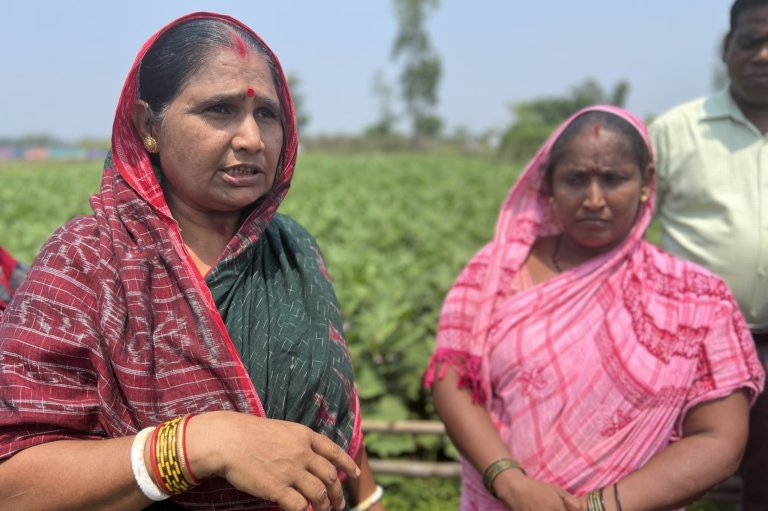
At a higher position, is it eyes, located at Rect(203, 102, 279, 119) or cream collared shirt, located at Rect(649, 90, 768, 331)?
eyes, located at Rect(203, 102, 279, 119)

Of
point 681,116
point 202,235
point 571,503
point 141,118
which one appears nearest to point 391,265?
point 681,116

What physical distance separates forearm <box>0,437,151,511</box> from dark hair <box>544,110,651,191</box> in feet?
5.41

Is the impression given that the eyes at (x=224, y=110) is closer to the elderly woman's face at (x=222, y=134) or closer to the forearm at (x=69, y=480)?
the elderly woman's face at (x=222, y=134)

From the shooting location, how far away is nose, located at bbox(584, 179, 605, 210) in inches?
89.1

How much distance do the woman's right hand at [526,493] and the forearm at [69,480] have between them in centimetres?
116

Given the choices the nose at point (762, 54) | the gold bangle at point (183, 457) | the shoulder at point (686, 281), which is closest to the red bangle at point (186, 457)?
the gold bangle at point (183, 457)

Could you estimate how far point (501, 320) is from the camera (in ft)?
7.73

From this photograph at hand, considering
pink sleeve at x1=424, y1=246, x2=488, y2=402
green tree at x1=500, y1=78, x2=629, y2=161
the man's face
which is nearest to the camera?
pink sleeve at x1=424, y1=246, x2=488, y2=402

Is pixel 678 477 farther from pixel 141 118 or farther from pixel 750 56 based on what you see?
pixel 141 118

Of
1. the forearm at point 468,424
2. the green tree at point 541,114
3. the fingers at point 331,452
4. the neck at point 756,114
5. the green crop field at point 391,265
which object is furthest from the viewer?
the green tree at point 541,114

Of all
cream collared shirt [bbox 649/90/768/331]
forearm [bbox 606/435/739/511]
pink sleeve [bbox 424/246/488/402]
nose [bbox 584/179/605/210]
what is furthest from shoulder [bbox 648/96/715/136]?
forearm [bbox 606/435/739/511]

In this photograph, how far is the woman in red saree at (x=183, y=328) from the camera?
137cm

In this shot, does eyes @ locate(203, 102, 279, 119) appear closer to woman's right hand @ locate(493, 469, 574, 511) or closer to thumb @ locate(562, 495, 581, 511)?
woman's right hand @ locate(493, 469, 574, 511)

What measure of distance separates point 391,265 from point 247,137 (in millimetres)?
4913
